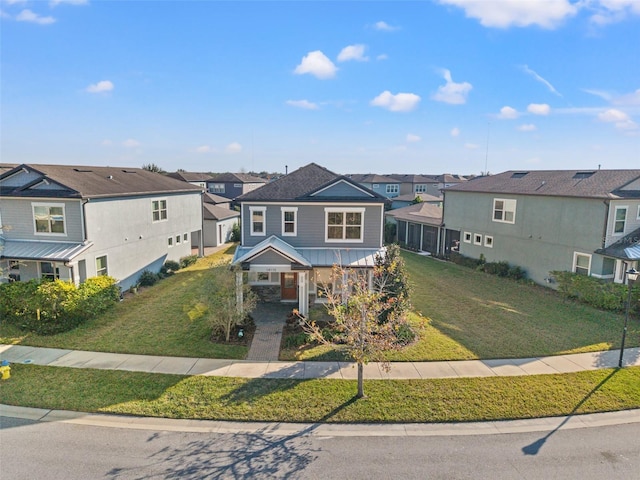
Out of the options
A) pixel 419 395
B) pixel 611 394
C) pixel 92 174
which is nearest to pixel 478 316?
pixel 611 394

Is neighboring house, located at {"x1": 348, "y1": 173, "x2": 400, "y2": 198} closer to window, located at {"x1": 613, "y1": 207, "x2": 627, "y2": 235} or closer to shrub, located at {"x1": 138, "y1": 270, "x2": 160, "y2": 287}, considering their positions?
window, located at {"x1": 613, "y1": 207, "x2": 627, "y2": 235}

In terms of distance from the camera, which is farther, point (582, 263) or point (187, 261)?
point (187, 261)

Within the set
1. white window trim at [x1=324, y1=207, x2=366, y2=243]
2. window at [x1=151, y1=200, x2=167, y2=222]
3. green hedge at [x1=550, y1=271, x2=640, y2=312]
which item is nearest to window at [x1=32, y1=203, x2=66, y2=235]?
window at [x1=151, y1=200, x2=167, y2=222]

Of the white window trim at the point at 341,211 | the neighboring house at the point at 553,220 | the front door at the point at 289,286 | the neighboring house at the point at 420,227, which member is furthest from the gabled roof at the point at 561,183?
the front door at the point at 289,286

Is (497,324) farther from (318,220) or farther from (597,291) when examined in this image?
(318,220)

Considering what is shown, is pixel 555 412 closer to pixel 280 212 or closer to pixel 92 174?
pixel 280 212

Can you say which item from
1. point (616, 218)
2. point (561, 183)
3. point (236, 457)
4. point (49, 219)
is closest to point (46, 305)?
point (49, 219)

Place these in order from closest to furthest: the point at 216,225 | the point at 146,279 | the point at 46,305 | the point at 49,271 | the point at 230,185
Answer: the point at 46,305 → the point at 49,271 → the point at 146,279 → the point at 216,225 → the point at 230,185
